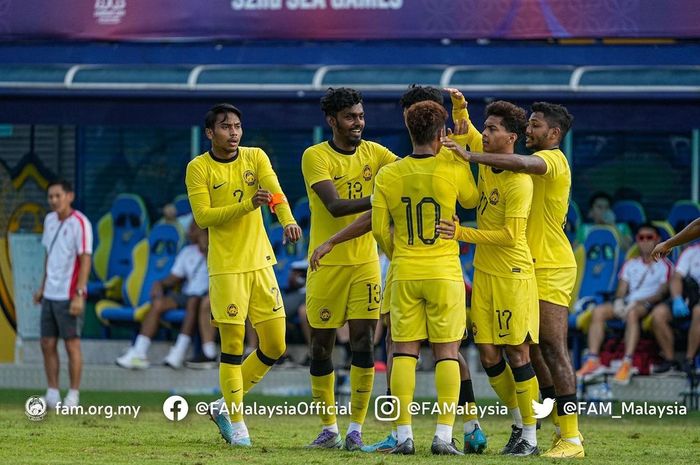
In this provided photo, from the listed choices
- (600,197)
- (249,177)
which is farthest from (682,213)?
(249,177)

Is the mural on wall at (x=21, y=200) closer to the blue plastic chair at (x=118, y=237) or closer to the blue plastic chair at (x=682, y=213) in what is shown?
the blue plastic chair at (x=118, y=237)

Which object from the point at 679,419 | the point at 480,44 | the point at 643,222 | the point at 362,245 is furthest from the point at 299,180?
the point at 362,245

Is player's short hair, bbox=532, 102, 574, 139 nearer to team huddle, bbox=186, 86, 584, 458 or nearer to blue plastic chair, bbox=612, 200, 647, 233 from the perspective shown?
team huddle, bbox=186, 86, 584, 458

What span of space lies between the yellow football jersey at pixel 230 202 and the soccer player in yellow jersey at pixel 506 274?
1396 mm

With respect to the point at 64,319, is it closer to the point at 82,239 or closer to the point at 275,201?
the point at 82,239

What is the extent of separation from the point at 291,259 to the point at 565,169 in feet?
23.9

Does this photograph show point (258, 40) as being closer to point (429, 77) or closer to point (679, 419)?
point (429, 77)

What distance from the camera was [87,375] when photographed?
16328 millimetres

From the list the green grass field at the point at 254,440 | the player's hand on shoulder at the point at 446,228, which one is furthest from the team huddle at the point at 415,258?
the green grass field at the point at 254,440

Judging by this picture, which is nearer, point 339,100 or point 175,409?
point 339,100

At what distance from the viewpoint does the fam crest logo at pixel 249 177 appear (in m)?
10.3

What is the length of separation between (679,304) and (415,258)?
229 inches

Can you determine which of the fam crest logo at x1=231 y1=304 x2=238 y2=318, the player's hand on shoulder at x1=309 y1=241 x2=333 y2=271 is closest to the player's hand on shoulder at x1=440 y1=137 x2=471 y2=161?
the player's hand on shoulder at x1=309 y1=241 x2=333 y2=271

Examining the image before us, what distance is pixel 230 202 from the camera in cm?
1027
